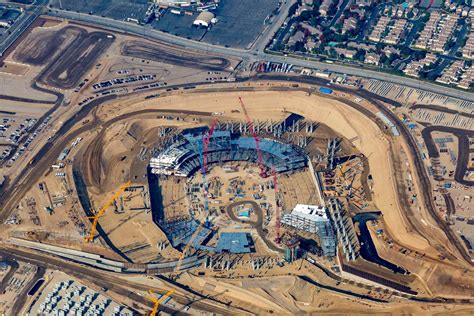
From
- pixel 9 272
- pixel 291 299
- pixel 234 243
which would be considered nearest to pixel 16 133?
pixel 9 272

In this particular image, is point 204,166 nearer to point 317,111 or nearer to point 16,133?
point 317,111

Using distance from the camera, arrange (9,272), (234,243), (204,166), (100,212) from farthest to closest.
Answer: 1. (204,166)
2. (100,212)
3. (234,243)
4. (9,272)

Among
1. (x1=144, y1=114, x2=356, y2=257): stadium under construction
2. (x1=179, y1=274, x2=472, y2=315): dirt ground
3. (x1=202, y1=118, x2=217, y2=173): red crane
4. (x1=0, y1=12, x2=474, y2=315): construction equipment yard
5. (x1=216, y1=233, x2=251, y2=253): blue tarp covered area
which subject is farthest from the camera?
(x1=202, y1=118, x2=217, y2=173): red crane

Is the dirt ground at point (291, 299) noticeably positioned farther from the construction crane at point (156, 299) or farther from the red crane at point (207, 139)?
the red crane at point (207, 139)

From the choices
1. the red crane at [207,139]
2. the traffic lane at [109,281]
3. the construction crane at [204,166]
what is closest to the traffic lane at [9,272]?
the traffic lane at [109,281]

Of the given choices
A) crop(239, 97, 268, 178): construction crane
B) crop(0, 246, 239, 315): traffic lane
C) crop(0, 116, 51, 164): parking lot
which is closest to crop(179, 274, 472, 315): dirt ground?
crop(0, 246, 239, 315): traffic lane

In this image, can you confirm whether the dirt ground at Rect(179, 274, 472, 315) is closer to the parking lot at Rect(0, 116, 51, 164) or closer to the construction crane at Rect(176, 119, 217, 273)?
the construction crane at Rect(176, 119, 217, 273)
